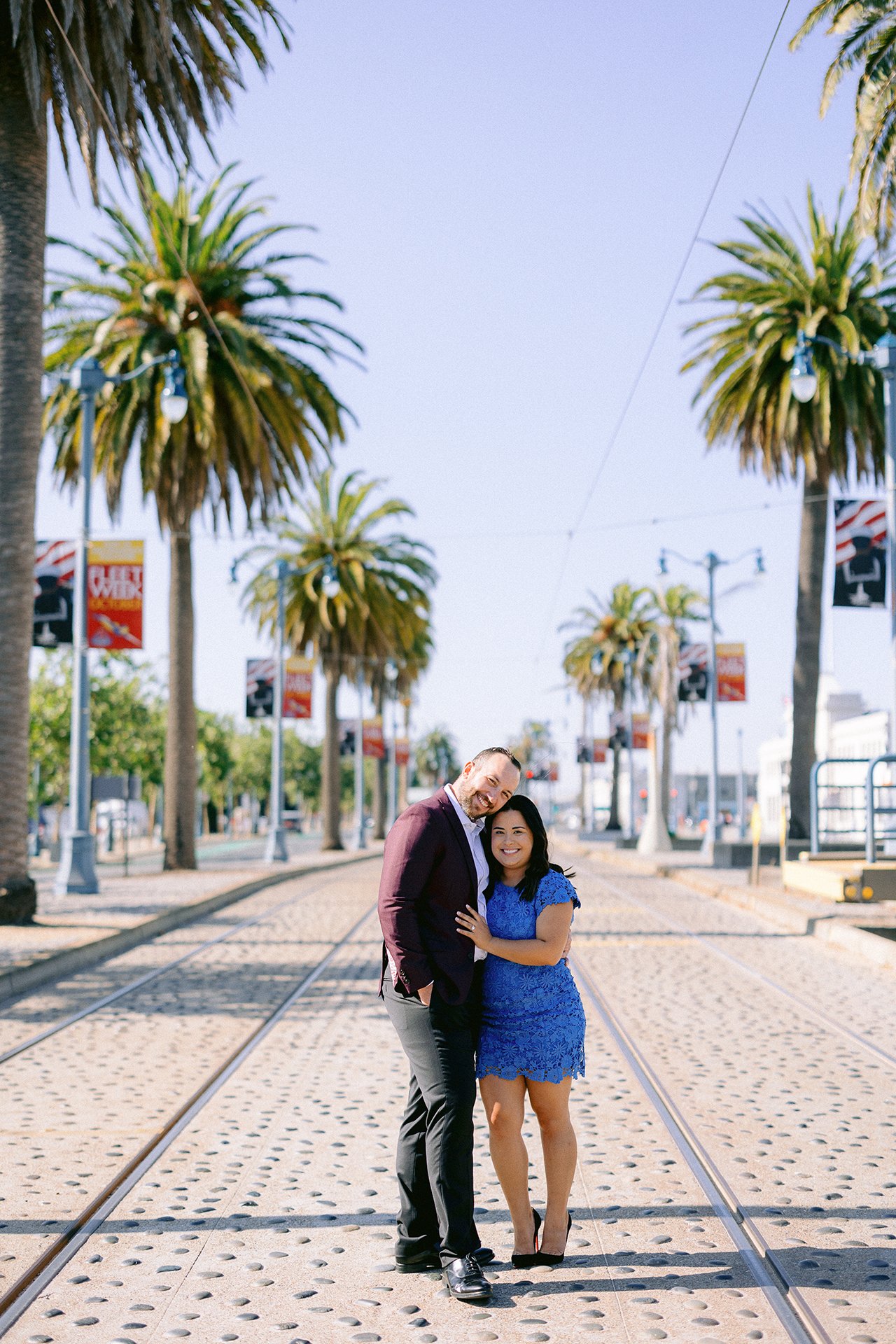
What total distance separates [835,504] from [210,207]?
43.8 ft

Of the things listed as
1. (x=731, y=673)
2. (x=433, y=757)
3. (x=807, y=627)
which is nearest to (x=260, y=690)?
(x=731, y=673)

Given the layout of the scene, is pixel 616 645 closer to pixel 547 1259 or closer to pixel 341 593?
pixel 341 593

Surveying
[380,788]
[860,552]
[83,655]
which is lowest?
[380,788]

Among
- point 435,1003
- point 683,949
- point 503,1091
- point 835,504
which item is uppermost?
point 835,504

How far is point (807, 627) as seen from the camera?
2884 centimetres

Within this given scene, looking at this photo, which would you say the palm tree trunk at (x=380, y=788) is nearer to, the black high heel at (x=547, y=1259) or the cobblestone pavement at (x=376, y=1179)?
the cobblestone pavement at (x=376, y=1179)

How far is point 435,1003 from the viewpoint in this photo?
4.67 m

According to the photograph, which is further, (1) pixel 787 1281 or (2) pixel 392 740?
(2) pixel 392 740

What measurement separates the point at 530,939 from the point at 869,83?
16767mm

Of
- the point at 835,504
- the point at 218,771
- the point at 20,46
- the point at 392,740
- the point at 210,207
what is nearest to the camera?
the point at 20,46

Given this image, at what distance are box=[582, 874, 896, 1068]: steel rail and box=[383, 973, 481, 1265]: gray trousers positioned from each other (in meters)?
4.68

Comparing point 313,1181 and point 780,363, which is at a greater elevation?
point 780,363

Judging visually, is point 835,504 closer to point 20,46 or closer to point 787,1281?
point 20,46

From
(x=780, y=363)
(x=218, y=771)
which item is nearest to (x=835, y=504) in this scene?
(x=780, y=363)
